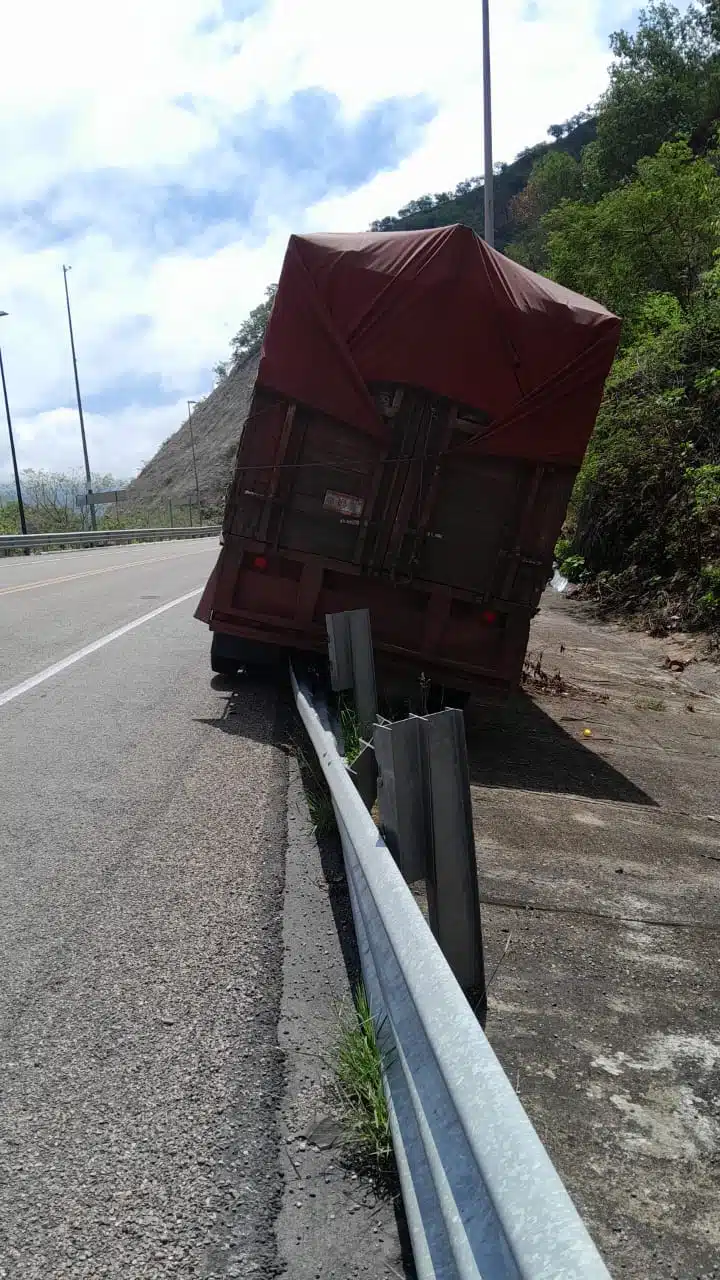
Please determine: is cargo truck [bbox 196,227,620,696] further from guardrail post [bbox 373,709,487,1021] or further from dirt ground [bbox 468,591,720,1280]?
guardrail post [bbox 373,709,487,1021]

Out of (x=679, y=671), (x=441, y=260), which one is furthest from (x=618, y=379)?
(x=441, y=260)

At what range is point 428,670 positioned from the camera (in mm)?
7461

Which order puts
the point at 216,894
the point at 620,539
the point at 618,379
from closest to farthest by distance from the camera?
1. the point at 216,894
2. the point at 620,539
3. the point at 618,379

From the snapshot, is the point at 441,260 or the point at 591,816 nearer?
the point at 591,816

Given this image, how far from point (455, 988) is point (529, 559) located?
5.33 meters

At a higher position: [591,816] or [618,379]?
[618,379]

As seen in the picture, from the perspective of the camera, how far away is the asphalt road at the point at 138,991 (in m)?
2.19

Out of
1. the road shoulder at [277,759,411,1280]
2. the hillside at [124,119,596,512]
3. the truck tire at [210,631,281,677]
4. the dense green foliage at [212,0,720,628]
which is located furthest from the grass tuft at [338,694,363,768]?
the hillside at [124,119,596,512]

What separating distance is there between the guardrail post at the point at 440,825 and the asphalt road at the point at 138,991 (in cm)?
60

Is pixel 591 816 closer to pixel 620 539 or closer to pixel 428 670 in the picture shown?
pixel 428 670

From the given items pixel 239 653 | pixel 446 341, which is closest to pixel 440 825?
pixel 446 341

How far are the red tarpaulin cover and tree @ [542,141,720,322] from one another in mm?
17113

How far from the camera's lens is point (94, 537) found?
4575 cm

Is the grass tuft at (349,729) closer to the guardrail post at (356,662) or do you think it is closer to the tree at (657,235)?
the guardrail post at (356,662)
